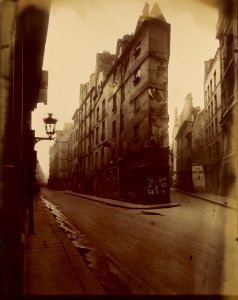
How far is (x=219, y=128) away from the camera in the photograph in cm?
3369

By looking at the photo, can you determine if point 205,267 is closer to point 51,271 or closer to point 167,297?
point 167,297

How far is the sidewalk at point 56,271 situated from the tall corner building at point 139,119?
51.4ft

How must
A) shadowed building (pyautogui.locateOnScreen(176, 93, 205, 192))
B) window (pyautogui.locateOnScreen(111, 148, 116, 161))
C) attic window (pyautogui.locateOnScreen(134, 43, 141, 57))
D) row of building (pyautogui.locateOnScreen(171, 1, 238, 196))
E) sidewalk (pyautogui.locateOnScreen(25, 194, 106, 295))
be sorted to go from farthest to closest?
shadowed building (pyautogui.locateOnScreen(176, 93, 205, 192)) → window (pyautogui.locateOnScreen(111, 148, 116, 161)) → row of building (pyautogui.locateOnScreen(171, 1, 238, 196)) → attic window (pyautogui.locateOnScreen(134, 43, 141, 57)) → sidewalk (pyautogui.locateOnScreen(25, 194, 106, 295))

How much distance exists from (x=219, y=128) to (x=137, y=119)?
39.5 ft

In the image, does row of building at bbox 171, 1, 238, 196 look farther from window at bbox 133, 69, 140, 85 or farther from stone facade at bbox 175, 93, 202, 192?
window at bbox 133, 69, 140, 85

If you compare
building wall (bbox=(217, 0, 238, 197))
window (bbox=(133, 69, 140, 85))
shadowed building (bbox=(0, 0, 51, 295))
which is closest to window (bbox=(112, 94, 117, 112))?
window (bbox=(133, 69, 140, 85))

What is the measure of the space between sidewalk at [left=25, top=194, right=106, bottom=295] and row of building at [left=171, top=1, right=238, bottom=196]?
1712 centimetres

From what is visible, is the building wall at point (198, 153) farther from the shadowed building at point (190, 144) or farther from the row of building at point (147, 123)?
the row of building at point (147, 123)

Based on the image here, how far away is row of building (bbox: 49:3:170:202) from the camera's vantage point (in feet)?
76.8

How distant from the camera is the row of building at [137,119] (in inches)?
922

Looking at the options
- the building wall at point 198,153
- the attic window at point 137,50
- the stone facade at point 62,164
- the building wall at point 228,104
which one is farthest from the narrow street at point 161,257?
the stone facade at point 62,164

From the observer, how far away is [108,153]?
3247 cm

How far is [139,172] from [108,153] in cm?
870

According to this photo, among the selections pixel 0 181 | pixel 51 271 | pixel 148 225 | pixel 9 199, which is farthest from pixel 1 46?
pixel 148 225
